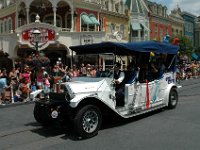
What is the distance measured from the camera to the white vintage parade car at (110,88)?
7.50 metres

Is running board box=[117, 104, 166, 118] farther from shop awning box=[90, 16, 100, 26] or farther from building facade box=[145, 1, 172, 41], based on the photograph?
building facade box=[145, 1, 172, 41]

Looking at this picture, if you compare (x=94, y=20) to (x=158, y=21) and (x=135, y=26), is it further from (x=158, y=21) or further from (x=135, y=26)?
(x=158, y=21)

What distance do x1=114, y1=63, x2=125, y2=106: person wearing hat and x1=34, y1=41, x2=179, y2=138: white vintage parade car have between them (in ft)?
0.10

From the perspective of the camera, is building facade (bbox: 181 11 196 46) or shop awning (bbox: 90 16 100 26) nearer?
shop awning (bbox: 90 16 100 26)

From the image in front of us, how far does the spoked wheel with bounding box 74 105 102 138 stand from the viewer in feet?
23.9

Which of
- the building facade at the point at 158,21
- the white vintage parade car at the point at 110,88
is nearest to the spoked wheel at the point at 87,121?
the white vintage parade car at the point at 110,88

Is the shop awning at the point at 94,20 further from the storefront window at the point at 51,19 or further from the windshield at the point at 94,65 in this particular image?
the windshield at the point at 94,65

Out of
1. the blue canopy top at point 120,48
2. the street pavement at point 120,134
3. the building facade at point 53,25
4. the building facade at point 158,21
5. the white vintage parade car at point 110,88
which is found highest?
the building facade at point 158,21

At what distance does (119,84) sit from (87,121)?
177 cm

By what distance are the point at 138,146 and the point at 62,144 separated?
5.13 feet

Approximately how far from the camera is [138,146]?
6.70 meters

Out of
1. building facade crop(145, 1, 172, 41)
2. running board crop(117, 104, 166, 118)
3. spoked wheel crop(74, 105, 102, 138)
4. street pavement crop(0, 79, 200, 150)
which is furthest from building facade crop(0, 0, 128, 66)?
spoked wheel crop(74, 105, 102, 138)

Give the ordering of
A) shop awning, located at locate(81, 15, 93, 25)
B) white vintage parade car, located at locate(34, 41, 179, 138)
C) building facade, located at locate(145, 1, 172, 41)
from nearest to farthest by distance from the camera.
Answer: white vintage parade car, located at locate(34, 41, 179, 138)
shop awning, located at locate(81, 15, 93, 25)
building facade, located at locate(145, 1, 172, 41)

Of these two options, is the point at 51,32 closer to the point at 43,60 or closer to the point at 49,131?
the point at 43,60
